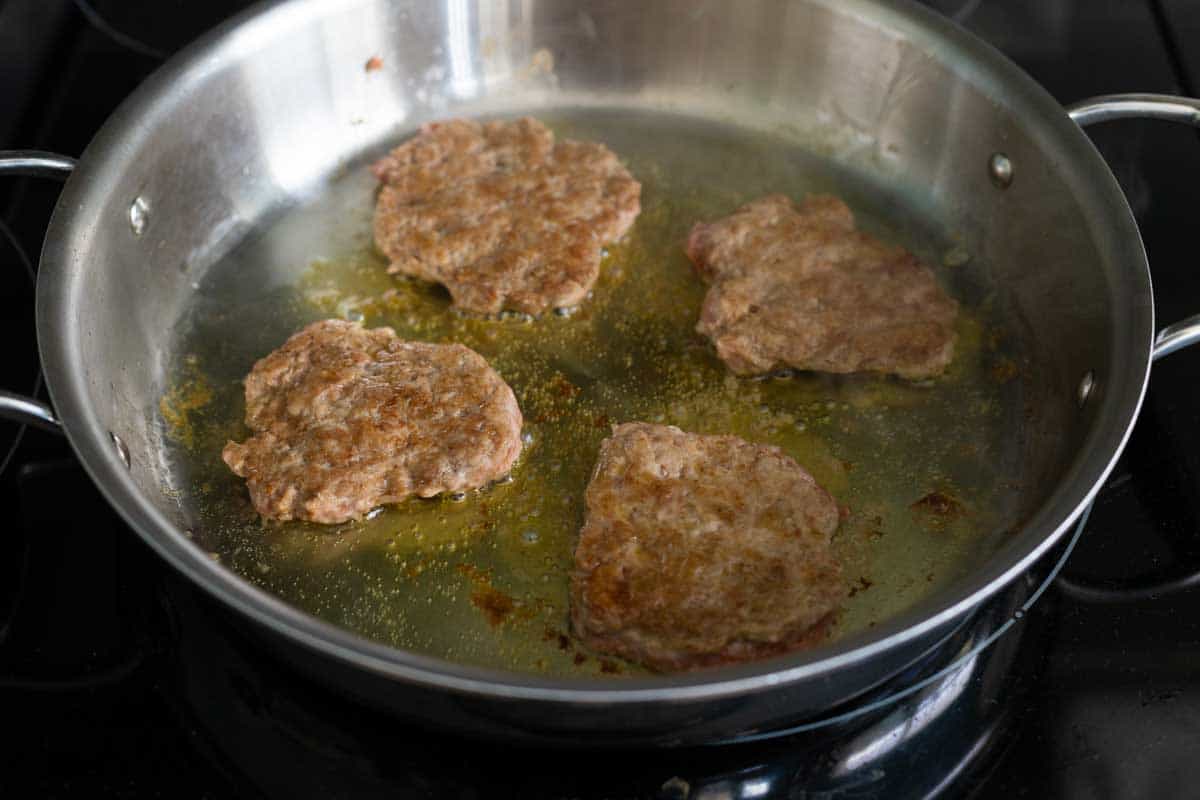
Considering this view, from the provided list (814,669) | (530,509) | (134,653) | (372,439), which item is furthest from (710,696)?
(134,653)

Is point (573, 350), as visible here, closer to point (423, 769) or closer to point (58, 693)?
point (423, 769)

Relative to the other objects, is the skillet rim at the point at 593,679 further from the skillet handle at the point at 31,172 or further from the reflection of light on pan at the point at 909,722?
the reflection of light on pan at the point at 909,722

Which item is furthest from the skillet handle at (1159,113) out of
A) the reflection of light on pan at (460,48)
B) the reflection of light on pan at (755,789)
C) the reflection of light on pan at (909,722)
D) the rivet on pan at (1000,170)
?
the reflection of light on pan at (460,48)

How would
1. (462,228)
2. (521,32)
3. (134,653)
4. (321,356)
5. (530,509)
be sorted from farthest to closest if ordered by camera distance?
(521,32) < (462,228) < (321,356) < (530,509) < (134,653)

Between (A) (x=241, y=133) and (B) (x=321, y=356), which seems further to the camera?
(A) (x=241, y=133)

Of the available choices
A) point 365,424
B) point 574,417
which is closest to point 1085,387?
point 574,417
